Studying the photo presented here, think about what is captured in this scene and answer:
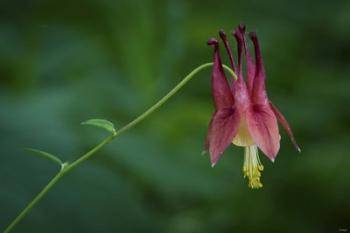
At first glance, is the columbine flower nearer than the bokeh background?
Yes

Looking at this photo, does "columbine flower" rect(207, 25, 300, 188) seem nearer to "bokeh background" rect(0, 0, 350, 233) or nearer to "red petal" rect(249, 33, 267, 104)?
"red petal" rect(249, 33, 267, 104)

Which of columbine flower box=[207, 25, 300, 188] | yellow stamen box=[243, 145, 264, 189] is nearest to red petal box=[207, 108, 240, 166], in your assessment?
columbine flower box=[207, 25, 300, 188]

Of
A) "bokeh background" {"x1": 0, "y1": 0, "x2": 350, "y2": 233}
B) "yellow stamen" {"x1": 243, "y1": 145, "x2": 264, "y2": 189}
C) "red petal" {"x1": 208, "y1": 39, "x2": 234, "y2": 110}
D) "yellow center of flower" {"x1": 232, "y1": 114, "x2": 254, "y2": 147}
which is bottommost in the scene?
"yellow stamen" {"x1": 243, "y1": 145, "x2": 264, "y2": 189}

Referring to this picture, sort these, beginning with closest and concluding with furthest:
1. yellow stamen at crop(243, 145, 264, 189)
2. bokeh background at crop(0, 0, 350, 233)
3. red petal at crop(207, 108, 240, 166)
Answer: red petal at crop(207, 108, 240, 166), yellow stamen at crop(243, 145, 264, 189), bokeh background at crop(0, 0, 350, 233)

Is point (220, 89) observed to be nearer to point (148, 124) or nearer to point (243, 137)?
point (243, 137)

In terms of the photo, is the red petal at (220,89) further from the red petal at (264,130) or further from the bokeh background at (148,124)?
the bokeh background at (148,124)

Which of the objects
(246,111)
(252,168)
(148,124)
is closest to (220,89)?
(246,111)

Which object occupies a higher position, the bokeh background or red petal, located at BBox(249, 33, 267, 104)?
the bokeh background

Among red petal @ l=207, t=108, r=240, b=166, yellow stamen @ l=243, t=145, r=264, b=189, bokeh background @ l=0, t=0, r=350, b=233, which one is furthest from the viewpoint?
bokeh background @ l=0, t=0, r=350, b=233
